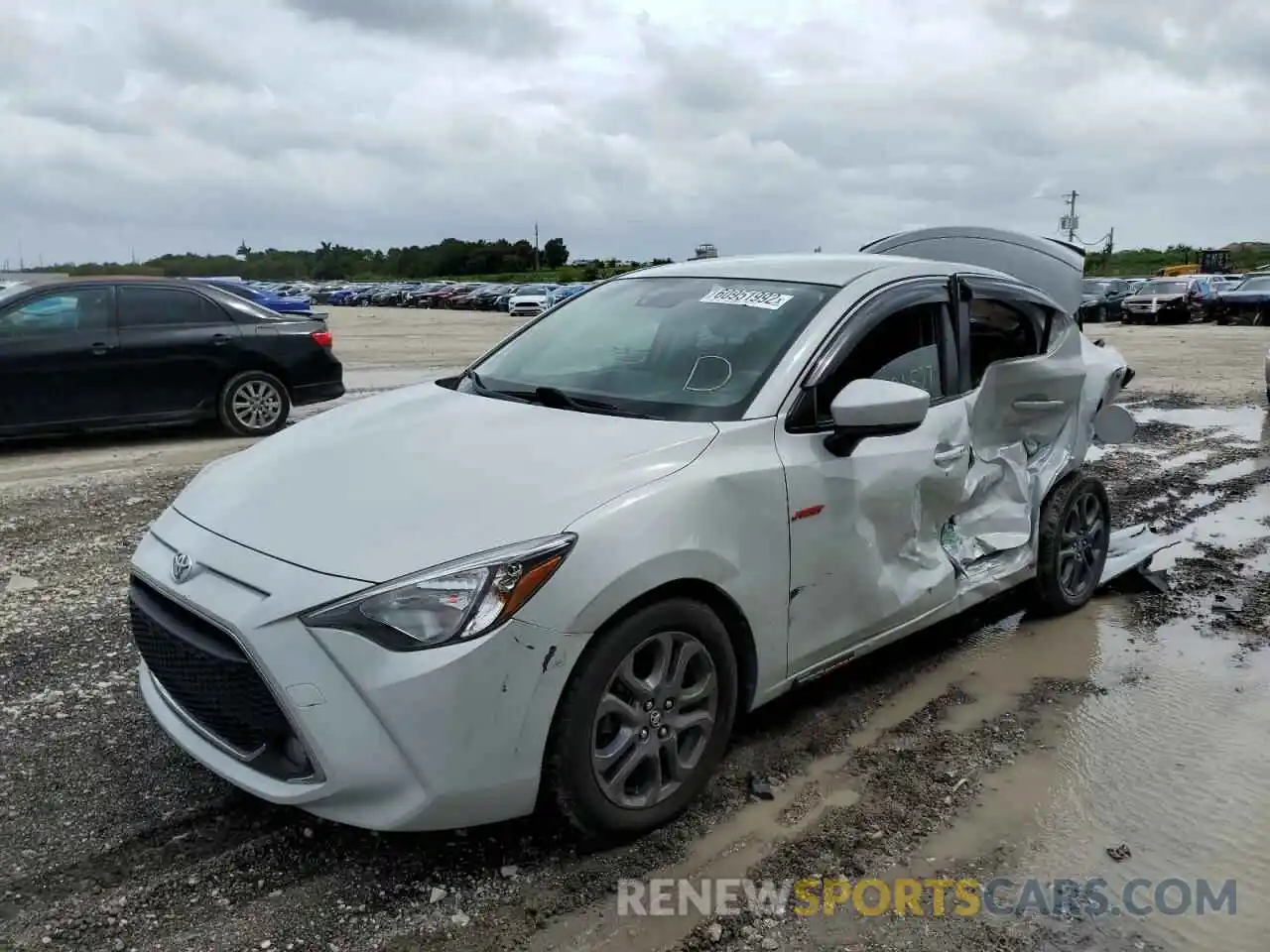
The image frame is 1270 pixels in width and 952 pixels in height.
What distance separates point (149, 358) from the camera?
9.15 m

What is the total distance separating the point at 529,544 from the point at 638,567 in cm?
31

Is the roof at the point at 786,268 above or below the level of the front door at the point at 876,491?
above

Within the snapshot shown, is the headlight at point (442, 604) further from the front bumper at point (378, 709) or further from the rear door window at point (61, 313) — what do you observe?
the rear door window at point (61, 313)

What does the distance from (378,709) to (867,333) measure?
2.21m

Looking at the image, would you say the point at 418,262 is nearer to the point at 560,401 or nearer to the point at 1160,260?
the point at 1160,260

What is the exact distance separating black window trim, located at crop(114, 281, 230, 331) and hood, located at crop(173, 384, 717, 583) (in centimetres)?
656

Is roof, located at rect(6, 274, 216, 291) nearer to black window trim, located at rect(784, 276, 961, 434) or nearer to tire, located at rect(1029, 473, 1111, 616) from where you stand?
black window trim, located at rect(784, 276, 961, 434)

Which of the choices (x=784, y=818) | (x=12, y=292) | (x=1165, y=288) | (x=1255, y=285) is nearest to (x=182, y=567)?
(x=784, y=818)

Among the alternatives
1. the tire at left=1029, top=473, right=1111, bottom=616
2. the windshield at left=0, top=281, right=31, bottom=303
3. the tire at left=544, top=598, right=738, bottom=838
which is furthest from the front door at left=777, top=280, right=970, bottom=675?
the windshield at left=0, top=281, right=31, bottom=303

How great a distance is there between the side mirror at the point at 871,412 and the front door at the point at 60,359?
7.70 metres

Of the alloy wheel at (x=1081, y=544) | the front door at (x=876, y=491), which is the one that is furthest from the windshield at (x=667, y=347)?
the alloy wheel at (x=1081, y=544)

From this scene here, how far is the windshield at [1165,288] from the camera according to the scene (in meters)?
32.7

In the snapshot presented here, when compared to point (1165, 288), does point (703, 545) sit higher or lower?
lower

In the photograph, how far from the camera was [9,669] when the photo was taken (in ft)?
13.6
